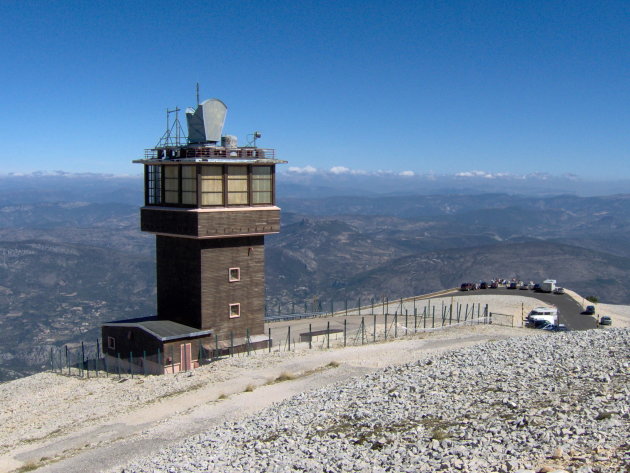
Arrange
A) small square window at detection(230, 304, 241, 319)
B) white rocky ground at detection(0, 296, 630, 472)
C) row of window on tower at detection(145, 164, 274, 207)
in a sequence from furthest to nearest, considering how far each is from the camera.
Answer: small square window at detection(230, 304, 241, 319)
row of window on tower at detection(145, 164, 274, 207)
white rocky ground at detection(0, 296, 630, 472)

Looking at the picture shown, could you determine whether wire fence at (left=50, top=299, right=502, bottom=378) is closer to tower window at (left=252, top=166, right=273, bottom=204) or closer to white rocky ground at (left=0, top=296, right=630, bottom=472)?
white rocky ground at (left=0, top=296, right=630, bottom=472)

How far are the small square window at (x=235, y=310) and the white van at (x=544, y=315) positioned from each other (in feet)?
97.7

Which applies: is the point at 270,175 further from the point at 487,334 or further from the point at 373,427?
the point at 373,427

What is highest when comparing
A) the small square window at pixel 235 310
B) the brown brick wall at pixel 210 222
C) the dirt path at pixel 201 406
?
the brown brick wall at pixel 210 222

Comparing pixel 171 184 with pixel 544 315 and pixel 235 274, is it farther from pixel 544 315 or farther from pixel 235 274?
pixel 544 315

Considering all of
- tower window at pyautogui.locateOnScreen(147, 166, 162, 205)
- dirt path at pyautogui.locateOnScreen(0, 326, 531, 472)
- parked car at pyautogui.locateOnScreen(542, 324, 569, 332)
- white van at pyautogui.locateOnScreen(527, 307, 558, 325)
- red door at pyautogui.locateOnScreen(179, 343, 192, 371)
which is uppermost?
tower window at pyautogui.locateOnScreen(147, 166, 162, 205)

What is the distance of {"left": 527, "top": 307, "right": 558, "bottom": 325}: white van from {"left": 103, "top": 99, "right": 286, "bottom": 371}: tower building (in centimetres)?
2841

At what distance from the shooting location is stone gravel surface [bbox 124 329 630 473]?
1825cm

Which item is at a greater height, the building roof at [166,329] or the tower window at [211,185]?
the tower window at [211,185]

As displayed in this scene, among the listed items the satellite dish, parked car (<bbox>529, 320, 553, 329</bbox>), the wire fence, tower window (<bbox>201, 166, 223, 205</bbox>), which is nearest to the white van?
parked car (<bbox>529, 320, 553, 329</bbox>)

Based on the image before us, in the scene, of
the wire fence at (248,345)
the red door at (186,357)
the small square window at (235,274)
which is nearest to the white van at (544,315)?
the wire fence at (248,345)

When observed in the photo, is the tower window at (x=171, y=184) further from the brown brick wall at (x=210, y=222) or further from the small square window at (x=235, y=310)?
the small square window at (x=235, y=310)

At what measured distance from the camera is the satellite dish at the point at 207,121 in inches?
2010

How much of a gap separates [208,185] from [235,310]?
30.8 feet
